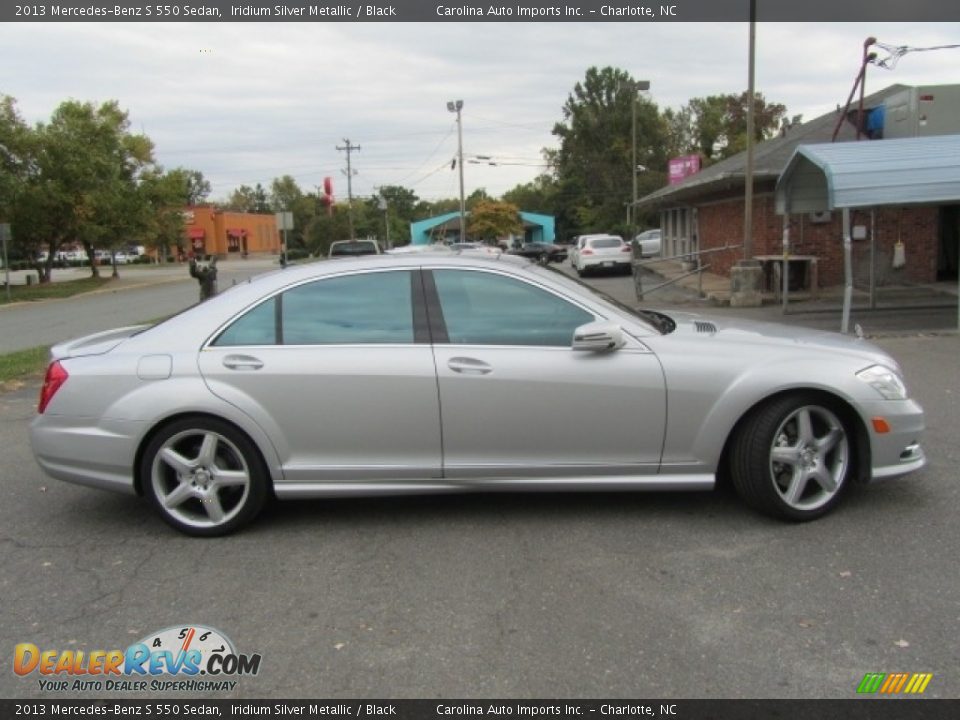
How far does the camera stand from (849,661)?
3.04m

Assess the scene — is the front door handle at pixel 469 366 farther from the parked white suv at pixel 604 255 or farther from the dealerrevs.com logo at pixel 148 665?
the parked white suv at pixel 604 255

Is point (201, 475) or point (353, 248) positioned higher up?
point (353, 248)

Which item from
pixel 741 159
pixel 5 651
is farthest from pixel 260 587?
pixel 741 159

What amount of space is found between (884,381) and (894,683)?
192 cm

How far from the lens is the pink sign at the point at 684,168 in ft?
123

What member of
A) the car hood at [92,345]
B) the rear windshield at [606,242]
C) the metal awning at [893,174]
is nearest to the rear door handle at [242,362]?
the car hood at [92,345]

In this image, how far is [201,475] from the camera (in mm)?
4387

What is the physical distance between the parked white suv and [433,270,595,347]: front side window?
83.7 feet

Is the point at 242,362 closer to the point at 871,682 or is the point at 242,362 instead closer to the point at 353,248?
the point at 871,682

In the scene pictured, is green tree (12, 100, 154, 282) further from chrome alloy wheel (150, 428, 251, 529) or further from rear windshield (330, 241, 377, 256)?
chrome alloy wheel (150, 428, 251, 529)

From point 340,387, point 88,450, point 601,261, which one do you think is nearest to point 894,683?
point 340,387

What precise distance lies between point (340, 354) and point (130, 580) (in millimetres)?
1540

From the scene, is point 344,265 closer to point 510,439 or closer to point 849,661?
point 510,439

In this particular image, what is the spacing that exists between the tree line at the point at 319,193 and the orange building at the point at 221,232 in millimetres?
4503
